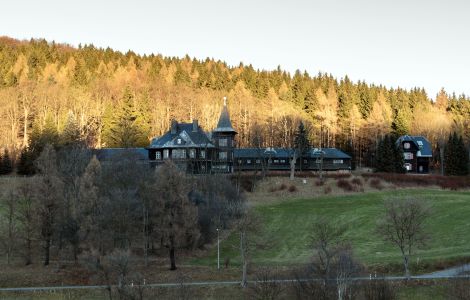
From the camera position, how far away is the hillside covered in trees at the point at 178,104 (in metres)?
105

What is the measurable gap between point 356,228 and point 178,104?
2563 inches

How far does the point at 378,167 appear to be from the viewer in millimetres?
97062

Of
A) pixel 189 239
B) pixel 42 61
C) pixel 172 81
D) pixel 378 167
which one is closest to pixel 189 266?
pixel 189 239

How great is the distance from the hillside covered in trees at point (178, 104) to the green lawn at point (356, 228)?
3483cm

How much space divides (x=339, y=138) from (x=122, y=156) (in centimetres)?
6559

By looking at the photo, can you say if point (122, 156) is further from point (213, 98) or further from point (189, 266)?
point (213, 98)

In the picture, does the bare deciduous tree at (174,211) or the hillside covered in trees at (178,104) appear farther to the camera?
the hillside covered in trees at (178,104)

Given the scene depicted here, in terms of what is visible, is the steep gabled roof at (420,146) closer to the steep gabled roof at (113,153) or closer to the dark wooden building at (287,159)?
the dark wooden building at (287,159)

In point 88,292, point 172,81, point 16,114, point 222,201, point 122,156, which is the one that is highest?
point 172,81

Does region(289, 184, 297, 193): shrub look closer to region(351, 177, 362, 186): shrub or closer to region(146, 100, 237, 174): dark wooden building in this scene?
region(351, 177, 362, 186): shrub

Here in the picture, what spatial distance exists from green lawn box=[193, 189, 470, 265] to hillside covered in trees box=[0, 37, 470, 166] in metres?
34.8

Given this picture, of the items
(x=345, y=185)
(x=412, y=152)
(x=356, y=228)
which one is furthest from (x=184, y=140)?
(x=412, y=152)

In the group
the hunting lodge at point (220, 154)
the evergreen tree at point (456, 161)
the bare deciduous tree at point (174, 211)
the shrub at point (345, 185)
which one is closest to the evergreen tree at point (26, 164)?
the hunting lodge at point (220, 154)

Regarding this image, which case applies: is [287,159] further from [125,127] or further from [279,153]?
[125,127]
